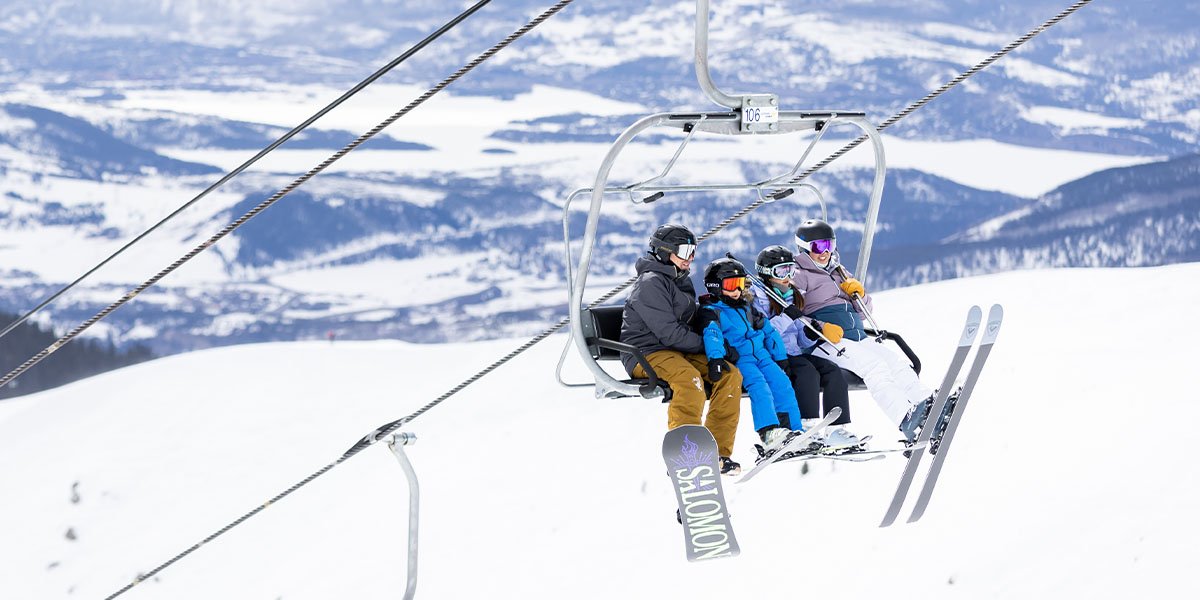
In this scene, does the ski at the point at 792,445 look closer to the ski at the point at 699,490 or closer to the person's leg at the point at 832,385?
the ski at the point at 699,490

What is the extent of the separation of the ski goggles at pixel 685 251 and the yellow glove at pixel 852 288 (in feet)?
4.00

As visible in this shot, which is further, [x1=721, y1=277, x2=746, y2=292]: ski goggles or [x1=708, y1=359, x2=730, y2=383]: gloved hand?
[x1=721, y1=277, x2=746, y2=292]: ski goggles

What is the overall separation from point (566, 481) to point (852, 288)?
10639mm

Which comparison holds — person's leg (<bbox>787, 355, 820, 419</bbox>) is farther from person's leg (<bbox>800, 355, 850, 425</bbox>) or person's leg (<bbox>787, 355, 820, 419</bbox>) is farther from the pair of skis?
the pair of skis

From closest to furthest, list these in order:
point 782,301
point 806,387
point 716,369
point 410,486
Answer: point 716,369 → point 806,387 → point 782,301 → point 410,486

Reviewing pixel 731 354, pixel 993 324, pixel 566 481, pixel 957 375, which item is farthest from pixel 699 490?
pixel 566 481

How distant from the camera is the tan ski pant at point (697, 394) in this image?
290 inches

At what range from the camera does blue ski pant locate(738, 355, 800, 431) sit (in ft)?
24.6

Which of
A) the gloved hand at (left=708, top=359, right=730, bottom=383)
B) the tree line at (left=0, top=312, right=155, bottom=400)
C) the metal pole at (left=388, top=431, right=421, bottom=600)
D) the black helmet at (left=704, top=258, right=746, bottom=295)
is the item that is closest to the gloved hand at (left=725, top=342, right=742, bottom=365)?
the gloved hand at (left=708, top=359, right=730, bottom=383)

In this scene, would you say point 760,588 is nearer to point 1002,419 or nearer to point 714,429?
point 1002,419

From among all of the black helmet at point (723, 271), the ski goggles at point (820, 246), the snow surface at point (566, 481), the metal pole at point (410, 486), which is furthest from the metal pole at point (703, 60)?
the snow surface at point (566, 481)

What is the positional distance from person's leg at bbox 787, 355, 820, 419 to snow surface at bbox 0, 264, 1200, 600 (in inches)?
163

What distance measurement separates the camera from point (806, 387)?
778cm

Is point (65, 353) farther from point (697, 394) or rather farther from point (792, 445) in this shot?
point (792, 445)
